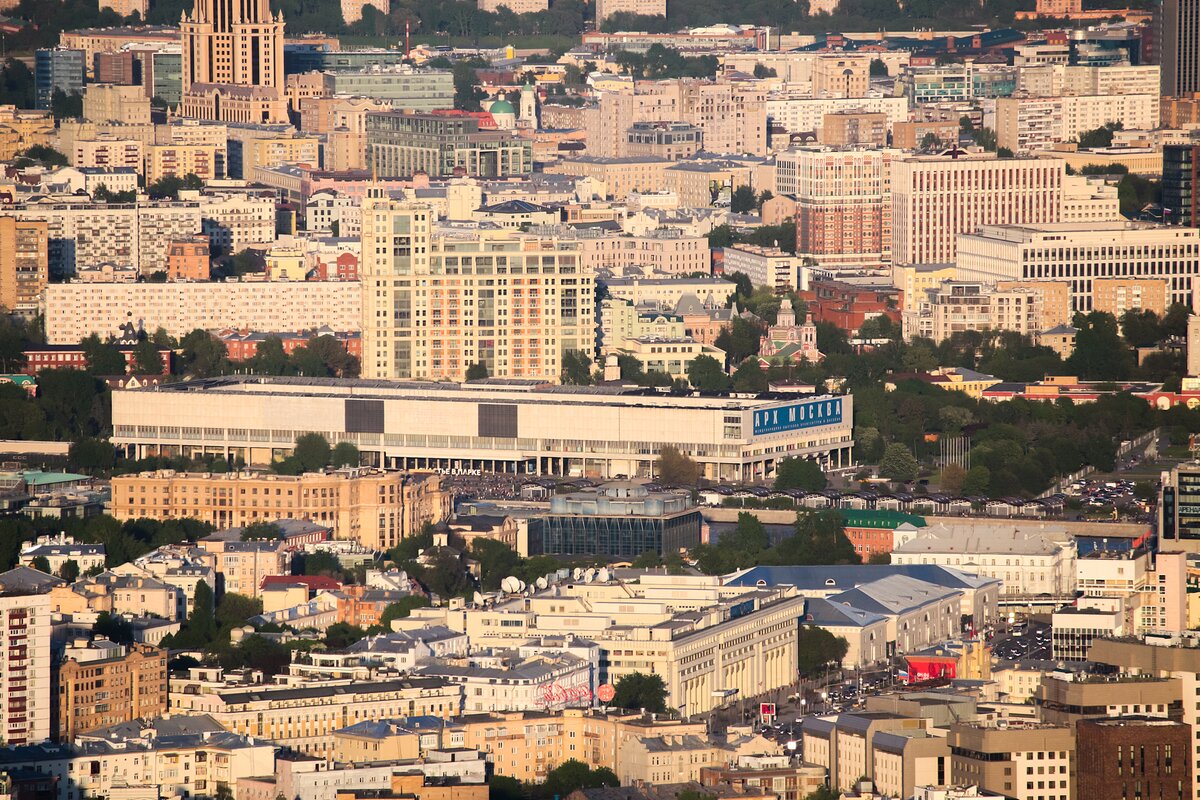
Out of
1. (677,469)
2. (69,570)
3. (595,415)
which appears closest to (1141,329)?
(595,415)

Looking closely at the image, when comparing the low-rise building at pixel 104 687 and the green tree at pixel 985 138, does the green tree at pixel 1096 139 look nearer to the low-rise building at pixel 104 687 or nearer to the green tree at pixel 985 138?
the green tree at pixel 985 138

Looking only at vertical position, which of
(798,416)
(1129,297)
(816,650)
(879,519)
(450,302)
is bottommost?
(816,650)

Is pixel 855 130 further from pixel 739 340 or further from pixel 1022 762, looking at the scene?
pixel 1022 762

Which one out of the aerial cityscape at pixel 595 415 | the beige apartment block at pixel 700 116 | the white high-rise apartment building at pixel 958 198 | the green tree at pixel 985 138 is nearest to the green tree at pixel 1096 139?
the aerial cityscape at pixel 595 415

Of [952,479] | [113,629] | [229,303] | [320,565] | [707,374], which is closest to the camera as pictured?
[113,629]

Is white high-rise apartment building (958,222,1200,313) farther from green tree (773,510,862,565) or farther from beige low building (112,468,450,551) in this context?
beige low building (112,468,450,551)

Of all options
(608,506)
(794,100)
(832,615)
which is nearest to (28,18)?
(794,100)

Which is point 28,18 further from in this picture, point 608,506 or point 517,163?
point 608,506
